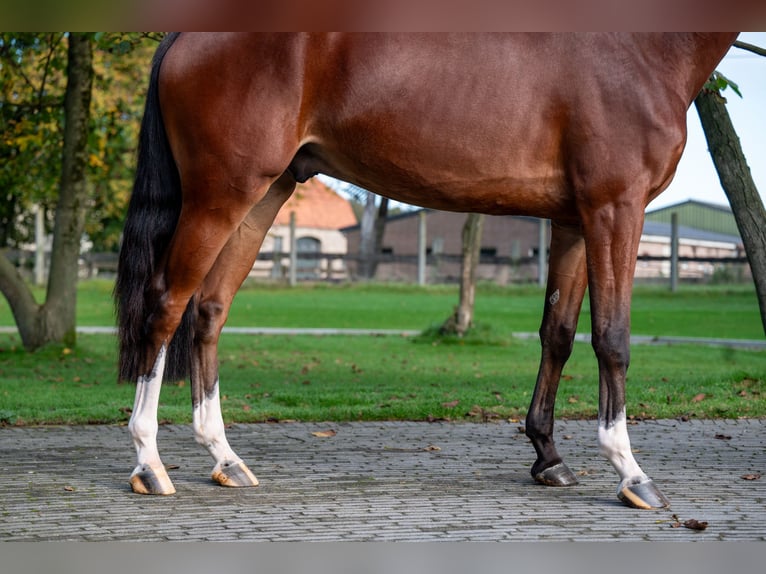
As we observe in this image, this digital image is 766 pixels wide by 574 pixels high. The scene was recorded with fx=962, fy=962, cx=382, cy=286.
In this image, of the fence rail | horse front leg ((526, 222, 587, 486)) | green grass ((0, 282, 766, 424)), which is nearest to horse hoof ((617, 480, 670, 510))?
horse front leg ((526, 222, 587, 486))

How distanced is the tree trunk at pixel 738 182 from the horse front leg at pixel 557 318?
148 inches

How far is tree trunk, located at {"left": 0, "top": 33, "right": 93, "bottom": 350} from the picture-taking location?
44.1 feet

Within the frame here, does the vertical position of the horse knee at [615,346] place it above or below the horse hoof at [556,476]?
above

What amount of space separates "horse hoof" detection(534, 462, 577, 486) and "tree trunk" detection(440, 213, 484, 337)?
11145 mm

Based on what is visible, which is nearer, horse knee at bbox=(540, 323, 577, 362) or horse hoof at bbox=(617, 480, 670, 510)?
horse hoof at bbox=(617, 480, 670, 510)

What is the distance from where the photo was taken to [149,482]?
4934mm

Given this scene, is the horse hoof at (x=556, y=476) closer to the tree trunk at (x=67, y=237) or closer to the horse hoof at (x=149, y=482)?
the horse hoof at (x=149, y=482)

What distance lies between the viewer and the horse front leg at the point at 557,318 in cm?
540

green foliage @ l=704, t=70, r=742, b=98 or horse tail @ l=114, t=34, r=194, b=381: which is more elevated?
green foliage @ l=704, t=70, r=742, b=98

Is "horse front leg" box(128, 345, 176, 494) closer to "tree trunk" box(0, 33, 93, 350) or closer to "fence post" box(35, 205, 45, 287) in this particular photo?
"tree trunk" box(0, 33, 93, 350)

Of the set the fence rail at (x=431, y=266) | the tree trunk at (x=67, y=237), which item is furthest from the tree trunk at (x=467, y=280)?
the fence rail at (x=431, y=266)

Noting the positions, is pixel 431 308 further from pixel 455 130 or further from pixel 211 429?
pixel 455 130

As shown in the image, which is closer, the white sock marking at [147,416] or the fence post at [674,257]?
the white sock marking at [147,416]
